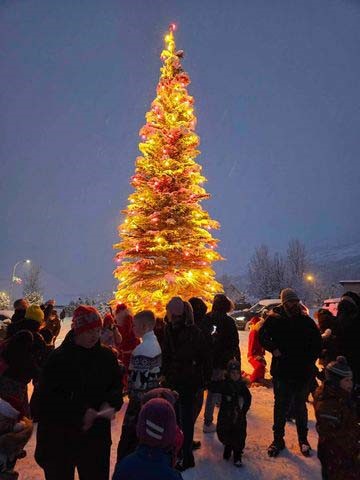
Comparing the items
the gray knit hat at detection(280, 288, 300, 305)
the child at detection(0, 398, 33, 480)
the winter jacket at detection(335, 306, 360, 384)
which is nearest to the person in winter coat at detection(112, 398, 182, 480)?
the child at detection(0, 398, 33, 480)

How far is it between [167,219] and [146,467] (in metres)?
11.4

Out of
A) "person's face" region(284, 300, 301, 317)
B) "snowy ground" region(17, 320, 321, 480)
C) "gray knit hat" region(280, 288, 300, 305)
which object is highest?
"gray knit hat" region(280, 288, 300, 305)

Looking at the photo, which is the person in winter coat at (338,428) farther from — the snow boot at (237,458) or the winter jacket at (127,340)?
the winter jacket at (127,340)

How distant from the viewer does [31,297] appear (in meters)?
55.9

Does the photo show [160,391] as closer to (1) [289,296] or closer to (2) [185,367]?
(2) [185,367]

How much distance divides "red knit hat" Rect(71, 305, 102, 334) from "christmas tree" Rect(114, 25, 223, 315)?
373 inches

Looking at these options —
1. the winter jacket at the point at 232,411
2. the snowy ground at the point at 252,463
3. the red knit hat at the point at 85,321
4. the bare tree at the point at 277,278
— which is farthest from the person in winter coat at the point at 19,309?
the bare tree at the point at 277,278

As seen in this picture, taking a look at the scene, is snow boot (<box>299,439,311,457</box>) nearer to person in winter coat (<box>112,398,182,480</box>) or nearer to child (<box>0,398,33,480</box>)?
person in winter coat (<box>112,398,182,480</box>)

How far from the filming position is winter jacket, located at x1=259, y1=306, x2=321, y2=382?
555 cm

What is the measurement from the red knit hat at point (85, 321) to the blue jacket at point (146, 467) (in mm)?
1175

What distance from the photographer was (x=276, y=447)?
549cm

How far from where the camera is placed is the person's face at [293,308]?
5.72 metres

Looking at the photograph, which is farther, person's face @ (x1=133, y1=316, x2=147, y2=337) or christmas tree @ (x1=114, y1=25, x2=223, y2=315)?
christmas tree @ (x1=114, y1=25, x2=223, y2=315)

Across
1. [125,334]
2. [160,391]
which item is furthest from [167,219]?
[160,391]
